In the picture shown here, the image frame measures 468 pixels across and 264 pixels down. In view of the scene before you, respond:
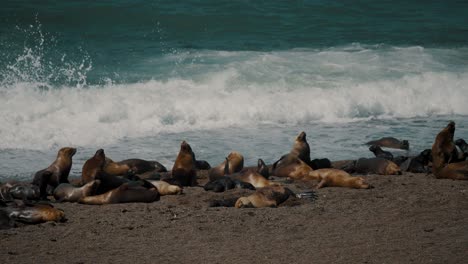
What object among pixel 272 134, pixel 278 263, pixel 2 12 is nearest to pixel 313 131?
pixel 272 134

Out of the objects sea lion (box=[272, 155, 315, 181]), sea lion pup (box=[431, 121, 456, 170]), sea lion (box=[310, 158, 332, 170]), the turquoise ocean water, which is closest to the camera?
sea lion (box=[272, 155, 315, 181])

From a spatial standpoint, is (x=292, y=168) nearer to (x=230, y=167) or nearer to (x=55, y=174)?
(x=230, y=167)

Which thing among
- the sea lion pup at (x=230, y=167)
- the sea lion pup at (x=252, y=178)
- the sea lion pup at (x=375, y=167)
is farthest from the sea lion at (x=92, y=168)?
the sea lion pup at (x=375, y=167)

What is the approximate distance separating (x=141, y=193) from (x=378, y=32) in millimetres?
15453

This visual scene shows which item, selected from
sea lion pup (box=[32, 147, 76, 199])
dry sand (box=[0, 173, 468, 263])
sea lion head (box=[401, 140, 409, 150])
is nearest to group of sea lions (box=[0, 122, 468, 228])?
sea lion pup (box=[32, 147, 76, 199])

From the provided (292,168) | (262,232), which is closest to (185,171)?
(292,168)

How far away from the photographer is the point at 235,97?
54.5 feet

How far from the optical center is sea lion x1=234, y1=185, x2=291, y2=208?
9188 millimetres

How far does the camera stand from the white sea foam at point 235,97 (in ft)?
48.2

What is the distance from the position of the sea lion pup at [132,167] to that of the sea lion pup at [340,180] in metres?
2.51

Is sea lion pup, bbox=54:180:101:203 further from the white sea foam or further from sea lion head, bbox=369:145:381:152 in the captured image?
sea lion head, bbox=369:145:381:152

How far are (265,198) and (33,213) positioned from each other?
262cm

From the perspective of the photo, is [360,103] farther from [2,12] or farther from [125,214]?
[2,12]

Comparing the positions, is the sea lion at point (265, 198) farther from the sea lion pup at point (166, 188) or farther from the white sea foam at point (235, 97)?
the white sea foam at point (235, 97)
